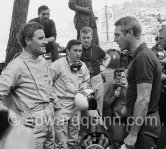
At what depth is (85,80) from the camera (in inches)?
229

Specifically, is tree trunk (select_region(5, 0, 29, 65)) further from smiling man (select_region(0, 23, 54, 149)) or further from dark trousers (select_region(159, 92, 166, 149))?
dark trousers (select_region(159, 92, 166, 149))

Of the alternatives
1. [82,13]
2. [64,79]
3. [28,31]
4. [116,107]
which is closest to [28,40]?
[28,31]

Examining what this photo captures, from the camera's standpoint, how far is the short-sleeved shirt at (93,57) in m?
6.66

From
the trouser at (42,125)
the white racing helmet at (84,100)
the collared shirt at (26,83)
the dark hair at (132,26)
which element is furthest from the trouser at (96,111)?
the dark hair at (132,26)

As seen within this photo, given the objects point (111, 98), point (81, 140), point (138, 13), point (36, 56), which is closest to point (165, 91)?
point (111, 98)

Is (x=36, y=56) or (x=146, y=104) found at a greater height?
(x=36, y=56)

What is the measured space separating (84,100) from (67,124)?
578mm

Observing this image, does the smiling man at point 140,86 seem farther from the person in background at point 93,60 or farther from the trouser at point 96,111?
the person in background at point 93,60

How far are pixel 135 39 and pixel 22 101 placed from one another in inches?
60.3

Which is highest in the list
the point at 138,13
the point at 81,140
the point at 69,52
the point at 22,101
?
the point at 138,13

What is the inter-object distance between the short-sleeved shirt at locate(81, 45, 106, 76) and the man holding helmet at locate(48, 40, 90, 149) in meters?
0.90

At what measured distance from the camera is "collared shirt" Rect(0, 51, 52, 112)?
12.9 ft

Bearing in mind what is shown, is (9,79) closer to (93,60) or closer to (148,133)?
(148,133)

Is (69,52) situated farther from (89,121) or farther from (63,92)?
(89,121)
